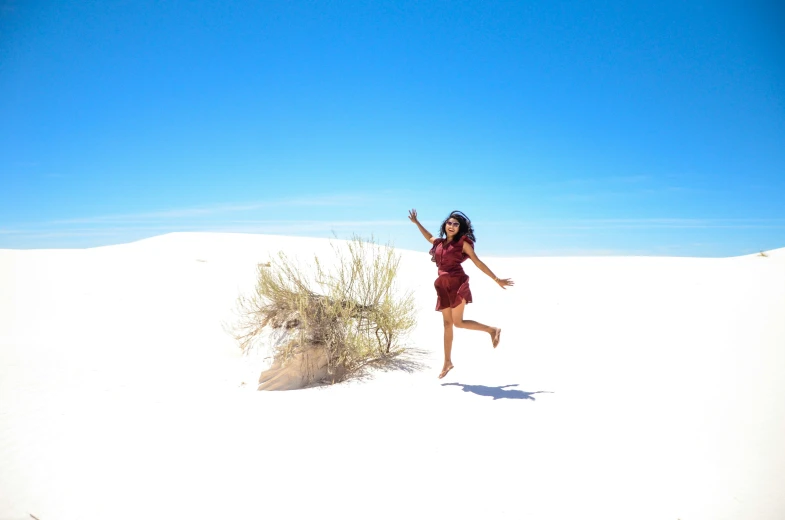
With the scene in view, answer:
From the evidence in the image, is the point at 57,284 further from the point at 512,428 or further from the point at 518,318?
the point at 512,428

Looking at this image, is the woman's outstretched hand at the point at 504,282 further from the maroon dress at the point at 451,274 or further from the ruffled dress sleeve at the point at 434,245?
the ruffled dress sleeve at the point at 434,245

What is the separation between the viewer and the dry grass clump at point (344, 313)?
619 cm

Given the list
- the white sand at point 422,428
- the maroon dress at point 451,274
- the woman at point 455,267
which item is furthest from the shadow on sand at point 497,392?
the maroon dress at point 451,274

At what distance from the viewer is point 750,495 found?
2889 mm

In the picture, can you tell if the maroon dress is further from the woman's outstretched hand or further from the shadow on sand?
the shadow on sand

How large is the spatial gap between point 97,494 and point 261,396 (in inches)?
79.9

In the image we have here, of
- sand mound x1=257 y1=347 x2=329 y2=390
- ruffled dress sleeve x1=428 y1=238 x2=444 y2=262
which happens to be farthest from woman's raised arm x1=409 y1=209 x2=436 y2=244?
sand mound x1=257 y1=347 x2=329 y2=390

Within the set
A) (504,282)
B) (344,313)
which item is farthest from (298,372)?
(504,282)

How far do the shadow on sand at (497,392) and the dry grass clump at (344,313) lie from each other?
1467mm

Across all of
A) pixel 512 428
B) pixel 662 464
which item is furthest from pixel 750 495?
pixel 512 428

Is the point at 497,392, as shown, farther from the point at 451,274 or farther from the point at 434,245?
the point at 434,245

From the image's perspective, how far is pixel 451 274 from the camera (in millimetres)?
5199

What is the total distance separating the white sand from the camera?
2.95 meters

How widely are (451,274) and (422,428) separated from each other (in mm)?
1814
